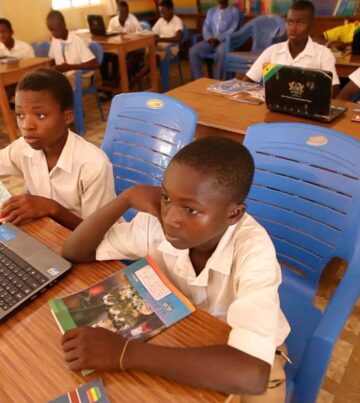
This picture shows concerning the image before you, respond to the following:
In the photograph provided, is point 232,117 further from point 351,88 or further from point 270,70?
point 351,88

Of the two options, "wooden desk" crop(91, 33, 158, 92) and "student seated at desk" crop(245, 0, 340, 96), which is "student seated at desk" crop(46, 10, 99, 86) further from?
"student seated at desk" crop(245, 0, 340, 96)

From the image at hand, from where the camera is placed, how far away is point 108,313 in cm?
69

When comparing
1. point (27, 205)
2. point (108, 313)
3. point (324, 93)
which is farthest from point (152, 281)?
point (324, 93)

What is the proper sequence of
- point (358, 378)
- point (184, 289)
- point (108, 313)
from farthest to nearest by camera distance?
1. point (358, 378)
2. point (184, 289)
3. point (108, 313)

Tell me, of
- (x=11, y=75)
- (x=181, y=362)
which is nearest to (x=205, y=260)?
(x=181, y=362)

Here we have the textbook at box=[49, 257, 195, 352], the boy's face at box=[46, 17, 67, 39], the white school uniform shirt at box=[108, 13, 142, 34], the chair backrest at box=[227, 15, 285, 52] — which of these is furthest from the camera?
the white school uniform shirt at box=[108, 13, 142, 34]

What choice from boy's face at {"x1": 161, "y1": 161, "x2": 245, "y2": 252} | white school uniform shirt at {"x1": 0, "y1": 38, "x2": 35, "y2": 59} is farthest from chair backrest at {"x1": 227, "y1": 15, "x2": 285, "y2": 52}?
boy's face at {"x1": 161, "y1": 161, "x2": 245, "y2": 252}

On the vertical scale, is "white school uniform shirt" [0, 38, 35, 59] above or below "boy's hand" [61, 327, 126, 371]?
below

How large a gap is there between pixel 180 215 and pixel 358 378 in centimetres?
111

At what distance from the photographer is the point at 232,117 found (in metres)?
1.78

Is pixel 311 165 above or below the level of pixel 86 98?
above

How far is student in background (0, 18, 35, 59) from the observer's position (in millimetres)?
3866

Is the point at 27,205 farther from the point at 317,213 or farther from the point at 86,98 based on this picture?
the point at 86,98

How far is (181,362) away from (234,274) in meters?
0.27
